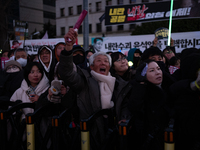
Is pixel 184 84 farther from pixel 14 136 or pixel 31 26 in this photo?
pixel 31 26

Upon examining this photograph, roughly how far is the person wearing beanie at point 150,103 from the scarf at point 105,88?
31 cm

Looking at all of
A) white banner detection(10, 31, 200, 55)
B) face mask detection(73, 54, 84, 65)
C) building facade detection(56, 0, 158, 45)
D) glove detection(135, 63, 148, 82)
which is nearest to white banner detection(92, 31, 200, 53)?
white banner detection(10, 31, 200, 55)

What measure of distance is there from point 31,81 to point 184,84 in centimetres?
218

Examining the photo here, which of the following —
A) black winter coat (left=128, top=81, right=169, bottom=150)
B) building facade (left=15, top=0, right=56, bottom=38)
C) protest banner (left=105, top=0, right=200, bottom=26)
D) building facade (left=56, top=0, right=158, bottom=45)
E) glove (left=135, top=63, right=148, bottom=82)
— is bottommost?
black winter coat (left=128, top=81, right=169, bottom=150)

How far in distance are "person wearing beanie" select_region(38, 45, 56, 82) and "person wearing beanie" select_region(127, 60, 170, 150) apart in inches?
56.9

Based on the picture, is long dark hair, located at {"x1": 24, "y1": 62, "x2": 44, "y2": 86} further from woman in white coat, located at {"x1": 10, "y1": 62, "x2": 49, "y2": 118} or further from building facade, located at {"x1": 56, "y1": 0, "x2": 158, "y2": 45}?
building facade, located at {"x1": 56, "y1": 0, "x2": 158, "y2": 45}

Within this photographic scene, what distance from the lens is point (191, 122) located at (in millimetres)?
1823

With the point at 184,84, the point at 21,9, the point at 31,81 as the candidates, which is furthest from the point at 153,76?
the point at 21,9

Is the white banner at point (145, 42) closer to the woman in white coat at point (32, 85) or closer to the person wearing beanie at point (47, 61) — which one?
the person wearing beanie at point (47, 61)

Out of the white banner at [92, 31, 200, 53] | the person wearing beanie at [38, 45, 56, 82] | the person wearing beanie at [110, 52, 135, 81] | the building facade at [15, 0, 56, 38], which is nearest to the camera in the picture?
the person wearing beanie at [38, 45, 56, 82]

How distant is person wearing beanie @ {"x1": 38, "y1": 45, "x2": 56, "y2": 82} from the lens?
312 cm

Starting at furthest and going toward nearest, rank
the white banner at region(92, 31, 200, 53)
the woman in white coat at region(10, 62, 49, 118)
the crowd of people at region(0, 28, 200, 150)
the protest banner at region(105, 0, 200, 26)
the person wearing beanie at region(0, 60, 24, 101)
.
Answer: the protest banner at region(105, 0, 200, 26) < the white banner at region(92, 31, 200, 53) < the person wearing beanie at region(0, 60, 24, 101) < the woman in white coat at region(10, 62, 49, 118) < the crowd of people at region(0, 28, 200, 150)

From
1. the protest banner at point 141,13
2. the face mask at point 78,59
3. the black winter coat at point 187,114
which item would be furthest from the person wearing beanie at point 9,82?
the protest banner at point 141,13

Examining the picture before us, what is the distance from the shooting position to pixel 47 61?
3.38 m
